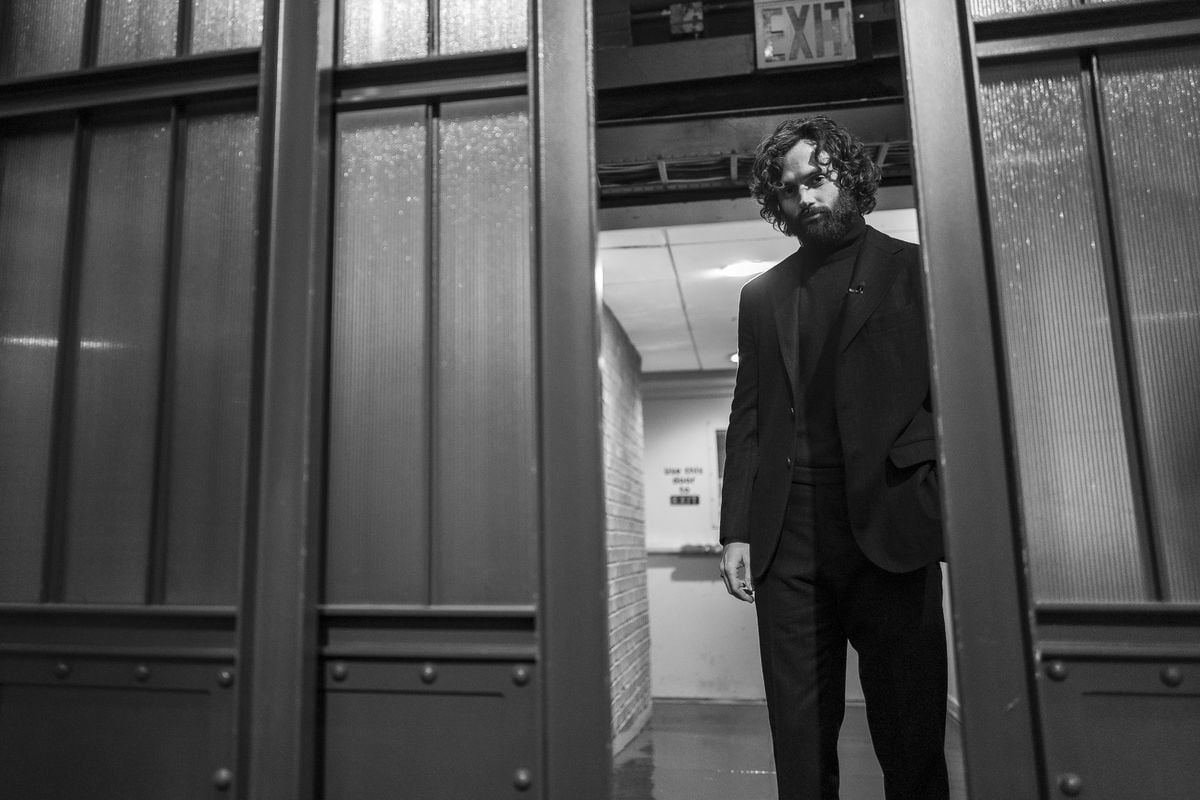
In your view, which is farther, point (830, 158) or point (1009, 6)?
point (830, 158)

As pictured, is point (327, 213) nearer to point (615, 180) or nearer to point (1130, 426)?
point (1130, 426)

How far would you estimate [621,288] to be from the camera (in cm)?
568

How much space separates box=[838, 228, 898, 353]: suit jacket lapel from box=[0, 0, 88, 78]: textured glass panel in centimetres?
168

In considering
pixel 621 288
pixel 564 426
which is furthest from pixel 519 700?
pixel 621 288

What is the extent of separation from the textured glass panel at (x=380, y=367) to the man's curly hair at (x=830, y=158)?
899 millimetres

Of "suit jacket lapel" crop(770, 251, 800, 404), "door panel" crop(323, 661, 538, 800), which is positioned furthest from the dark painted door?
"suit jacket lapel" crop(770, 251, 800, 404)

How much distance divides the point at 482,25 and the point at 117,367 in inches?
37.7

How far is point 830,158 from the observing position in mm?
2088

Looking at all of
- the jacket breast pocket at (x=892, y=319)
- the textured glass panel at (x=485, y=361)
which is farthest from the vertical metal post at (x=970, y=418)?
the textured glass panel at (x=485, y=361)

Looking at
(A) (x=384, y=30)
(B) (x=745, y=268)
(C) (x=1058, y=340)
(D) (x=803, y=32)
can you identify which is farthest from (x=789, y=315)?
(B) (x=745, y=268)

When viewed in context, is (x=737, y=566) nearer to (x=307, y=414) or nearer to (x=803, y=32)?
(x=307, y=414)

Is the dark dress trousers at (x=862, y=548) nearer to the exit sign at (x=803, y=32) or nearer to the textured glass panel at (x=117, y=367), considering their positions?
the textured glass panel at (x=117, y=367)

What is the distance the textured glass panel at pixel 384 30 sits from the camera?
1.68 metres

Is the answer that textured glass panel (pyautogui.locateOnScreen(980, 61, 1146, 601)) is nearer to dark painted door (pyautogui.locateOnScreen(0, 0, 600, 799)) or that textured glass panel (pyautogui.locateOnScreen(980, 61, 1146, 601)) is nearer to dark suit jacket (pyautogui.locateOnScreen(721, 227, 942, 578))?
dark suit jacket (pyautogui.locateOnScreen(721, 227, 942, 578))
